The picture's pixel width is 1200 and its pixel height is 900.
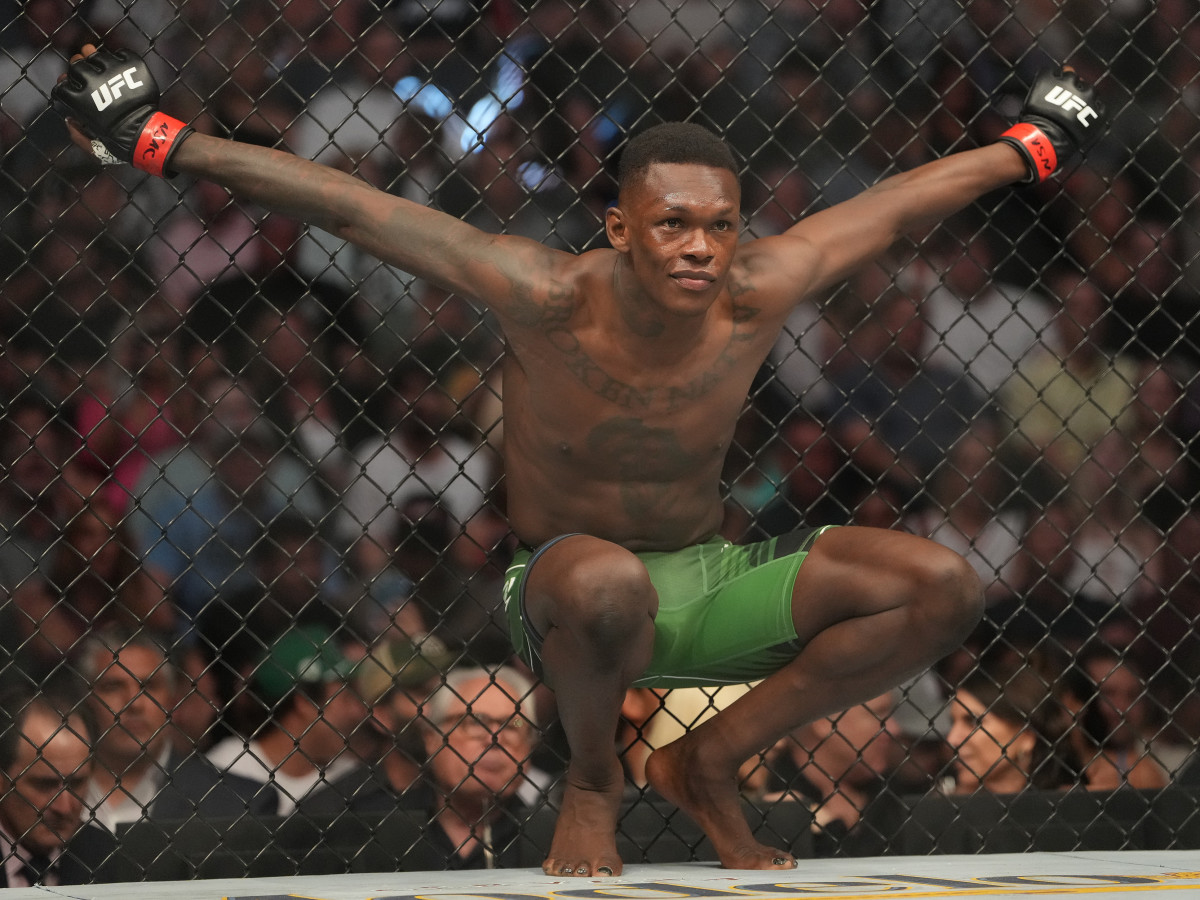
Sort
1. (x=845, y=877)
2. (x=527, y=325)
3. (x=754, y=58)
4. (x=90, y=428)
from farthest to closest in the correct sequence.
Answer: (x=754, y=58), (x=90, y=428), (x=527, y=325), (x=845, y=877)

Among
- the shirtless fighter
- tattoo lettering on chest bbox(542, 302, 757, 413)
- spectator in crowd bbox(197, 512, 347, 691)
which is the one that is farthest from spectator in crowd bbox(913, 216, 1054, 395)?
spectator in crowd bbox(197, 512, 347, 691)

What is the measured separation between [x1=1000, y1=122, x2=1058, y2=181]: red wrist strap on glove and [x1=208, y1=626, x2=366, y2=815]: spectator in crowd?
57.3 inches

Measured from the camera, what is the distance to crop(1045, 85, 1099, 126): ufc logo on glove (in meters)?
2.18

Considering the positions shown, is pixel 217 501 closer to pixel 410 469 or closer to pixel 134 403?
pixel 134 403

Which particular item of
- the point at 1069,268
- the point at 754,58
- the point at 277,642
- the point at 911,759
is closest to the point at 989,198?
the point at 1069,268

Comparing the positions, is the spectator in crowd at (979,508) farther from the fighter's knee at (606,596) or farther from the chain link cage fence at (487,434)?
the fighter's knee at (606,596)

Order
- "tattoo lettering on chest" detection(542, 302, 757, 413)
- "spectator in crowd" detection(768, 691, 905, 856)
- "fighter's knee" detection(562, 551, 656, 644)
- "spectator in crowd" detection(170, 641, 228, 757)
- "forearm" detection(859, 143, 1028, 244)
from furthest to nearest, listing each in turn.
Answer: "spectator in crowd" detection(768, 691, 905, 856)
"spectator in crowd" detection(170, 641, 228, 757)
"forearm" detection(859, 143, 1028, 244)
"tattoo lettering on chest" detection(542, 302, 757, 413)
"fighter's knee" detection(562, 551, 656, 644)

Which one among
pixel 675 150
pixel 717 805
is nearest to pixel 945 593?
pixel 717 805

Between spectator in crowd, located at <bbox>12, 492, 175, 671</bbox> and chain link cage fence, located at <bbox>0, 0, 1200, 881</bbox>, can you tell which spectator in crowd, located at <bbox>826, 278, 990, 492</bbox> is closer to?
chain link cage fence, located at <bbox>0, 0, 1200, 881</bbox>

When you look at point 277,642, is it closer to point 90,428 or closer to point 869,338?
point 90,428

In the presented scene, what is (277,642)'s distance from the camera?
97.5 inches

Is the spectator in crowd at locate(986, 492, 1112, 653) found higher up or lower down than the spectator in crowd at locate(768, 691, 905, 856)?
higher up

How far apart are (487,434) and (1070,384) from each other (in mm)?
1174

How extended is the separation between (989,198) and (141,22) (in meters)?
1.63
